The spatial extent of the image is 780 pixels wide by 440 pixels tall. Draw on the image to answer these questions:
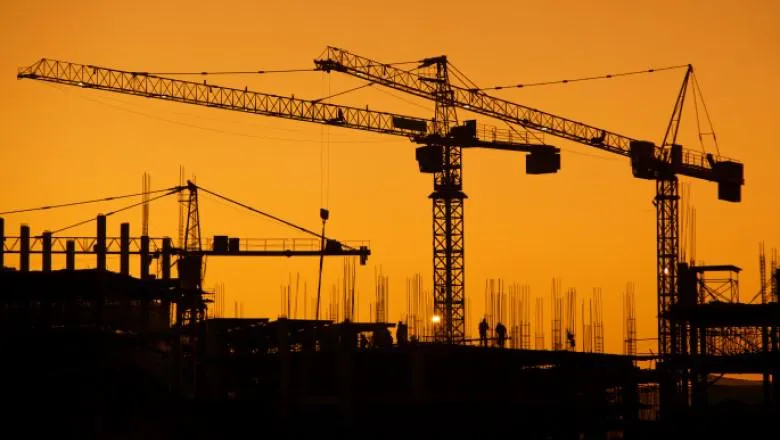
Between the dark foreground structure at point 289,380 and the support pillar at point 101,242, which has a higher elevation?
the support pillar at point 101,242

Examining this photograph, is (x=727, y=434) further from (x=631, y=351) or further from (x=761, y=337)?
(x=631, y=351)

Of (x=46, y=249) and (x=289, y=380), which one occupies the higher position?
(x=46, y=249)

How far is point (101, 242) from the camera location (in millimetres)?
95625

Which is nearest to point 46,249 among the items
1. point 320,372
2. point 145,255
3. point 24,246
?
point 24,246

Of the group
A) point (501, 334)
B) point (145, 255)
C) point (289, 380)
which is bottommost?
point (289, 380)

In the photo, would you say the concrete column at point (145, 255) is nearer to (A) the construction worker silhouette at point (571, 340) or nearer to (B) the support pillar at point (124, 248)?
(B) the support pillar at point (124, 248)

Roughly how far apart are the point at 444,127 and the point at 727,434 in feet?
184

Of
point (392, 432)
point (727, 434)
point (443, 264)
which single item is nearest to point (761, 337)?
point (727, 434)

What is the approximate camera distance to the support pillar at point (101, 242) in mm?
94688

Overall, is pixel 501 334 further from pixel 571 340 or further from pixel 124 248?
pixel 124 248

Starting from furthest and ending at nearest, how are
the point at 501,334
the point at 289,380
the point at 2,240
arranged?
the point at 2,240
the point at 501,334
the point at 289,380

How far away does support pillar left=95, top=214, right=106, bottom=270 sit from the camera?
94688 millimetres

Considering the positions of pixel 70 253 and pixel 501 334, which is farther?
pixel 70 253

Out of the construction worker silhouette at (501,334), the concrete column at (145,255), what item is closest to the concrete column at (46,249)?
the concrete column at (145,255)
